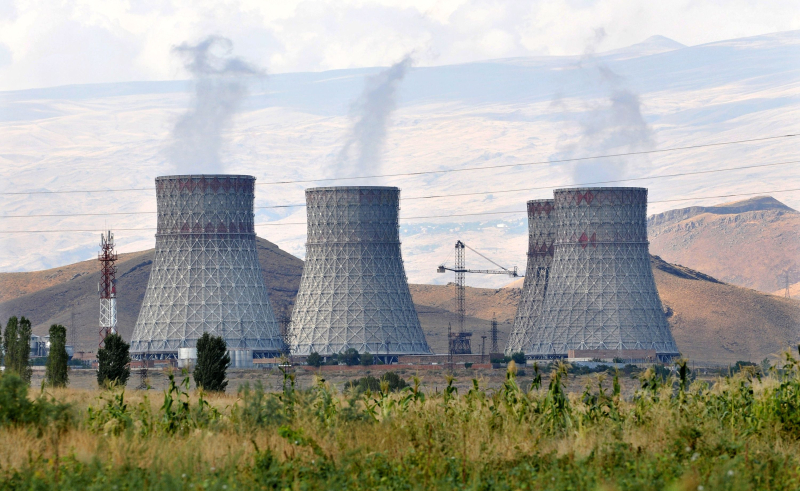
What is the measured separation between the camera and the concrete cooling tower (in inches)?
3012

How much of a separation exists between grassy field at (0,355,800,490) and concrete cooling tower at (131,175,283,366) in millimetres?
57412

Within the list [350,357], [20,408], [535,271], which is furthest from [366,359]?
[20,408]

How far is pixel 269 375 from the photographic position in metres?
70.8

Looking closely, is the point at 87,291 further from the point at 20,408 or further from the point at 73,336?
the point at 20,408

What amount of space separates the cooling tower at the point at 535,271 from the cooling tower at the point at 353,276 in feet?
41.3

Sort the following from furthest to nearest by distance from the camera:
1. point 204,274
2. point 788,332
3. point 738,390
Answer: point 788,332
point 204,274
point 738,390

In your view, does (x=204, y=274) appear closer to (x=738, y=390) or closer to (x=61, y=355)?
(x=61, y=355)

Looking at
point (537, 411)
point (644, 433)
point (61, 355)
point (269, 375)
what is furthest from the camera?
point (269, 375)

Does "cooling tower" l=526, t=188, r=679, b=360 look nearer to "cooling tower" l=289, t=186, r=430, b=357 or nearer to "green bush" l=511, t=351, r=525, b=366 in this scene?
"green bush" l=511, t=351, r=525, b=366

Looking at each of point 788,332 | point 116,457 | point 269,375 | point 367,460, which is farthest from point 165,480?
point 788,332

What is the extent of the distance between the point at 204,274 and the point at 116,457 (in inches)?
2513

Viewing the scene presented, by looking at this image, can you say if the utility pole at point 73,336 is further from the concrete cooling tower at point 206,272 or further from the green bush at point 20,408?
the green bush at point 20,408

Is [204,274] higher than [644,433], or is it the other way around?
[204,274]

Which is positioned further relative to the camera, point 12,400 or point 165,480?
point 12,400
